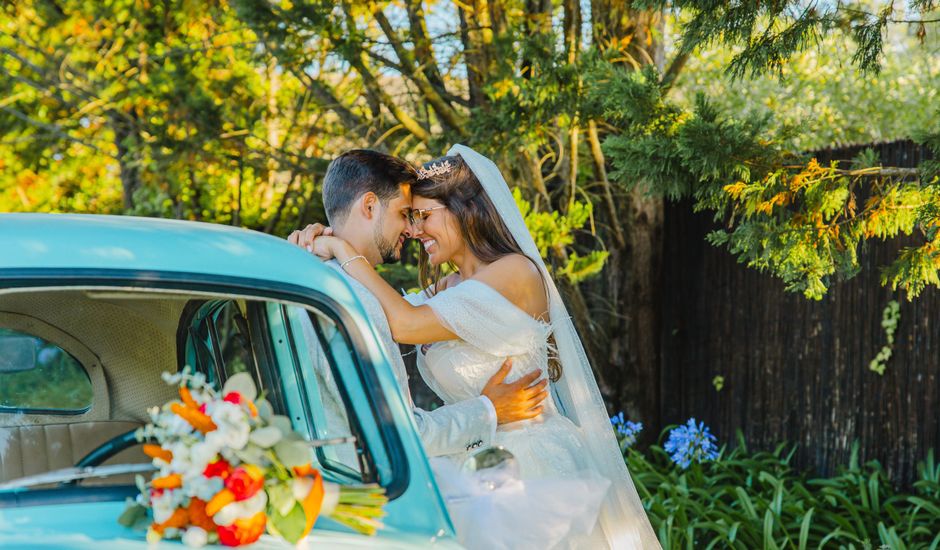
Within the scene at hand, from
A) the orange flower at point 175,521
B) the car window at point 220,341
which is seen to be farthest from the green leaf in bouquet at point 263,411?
the car window at point 220,341

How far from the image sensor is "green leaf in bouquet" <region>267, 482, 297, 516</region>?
1.91m

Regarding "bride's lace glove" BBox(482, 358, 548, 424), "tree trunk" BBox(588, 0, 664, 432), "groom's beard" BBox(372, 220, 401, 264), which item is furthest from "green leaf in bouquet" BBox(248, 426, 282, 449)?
"tree trunk" BBox(588, 0, 664, 432)

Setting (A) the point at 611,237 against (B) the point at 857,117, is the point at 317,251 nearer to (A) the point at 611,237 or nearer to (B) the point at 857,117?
(A) the point at 611,237

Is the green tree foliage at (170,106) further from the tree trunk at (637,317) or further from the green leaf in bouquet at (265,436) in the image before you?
the green leaf in bouquet at (265,436)

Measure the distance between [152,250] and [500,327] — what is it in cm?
160

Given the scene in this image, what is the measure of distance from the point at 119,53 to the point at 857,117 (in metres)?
9.82

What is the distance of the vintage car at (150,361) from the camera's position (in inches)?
75.1

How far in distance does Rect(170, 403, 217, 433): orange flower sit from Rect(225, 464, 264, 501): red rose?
10 centimetres

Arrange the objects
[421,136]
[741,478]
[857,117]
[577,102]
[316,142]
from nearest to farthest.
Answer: [577,102]
[741,478]
[421,136]
[316,142]
[857,117]

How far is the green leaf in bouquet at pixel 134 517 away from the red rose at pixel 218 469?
0.14 m

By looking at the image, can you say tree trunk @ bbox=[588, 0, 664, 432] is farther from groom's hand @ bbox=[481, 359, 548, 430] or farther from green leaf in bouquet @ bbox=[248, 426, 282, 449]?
green leaf in bouquet @ bbox=[248, 426, 282, 449]

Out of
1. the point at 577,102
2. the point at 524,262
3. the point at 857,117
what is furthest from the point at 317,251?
the point at 857,117

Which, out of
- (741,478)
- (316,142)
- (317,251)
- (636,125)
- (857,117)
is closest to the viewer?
(317,251)

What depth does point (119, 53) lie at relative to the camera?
10.4m
